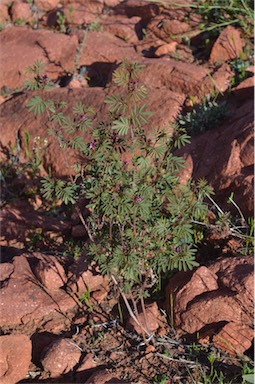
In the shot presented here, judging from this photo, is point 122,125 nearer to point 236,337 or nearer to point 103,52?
point 236,337

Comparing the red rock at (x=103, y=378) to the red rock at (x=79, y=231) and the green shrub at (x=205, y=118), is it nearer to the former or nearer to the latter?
the red rock at (x=79, y=231)

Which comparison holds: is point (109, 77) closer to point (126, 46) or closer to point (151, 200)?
point (126, 46)

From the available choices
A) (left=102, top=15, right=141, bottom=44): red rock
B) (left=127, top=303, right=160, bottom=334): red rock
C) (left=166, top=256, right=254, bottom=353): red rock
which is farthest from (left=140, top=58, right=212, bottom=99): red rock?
(left=127, top=303, right=160, bottom=334): red rock

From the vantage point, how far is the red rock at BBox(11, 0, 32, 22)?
27.2 ft

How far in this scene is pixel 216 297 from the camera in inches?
153

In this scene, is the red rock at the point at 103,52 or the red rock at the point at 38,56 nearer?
the red rock at the point at 103,52

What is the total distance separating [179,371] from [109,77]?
3.95 metres

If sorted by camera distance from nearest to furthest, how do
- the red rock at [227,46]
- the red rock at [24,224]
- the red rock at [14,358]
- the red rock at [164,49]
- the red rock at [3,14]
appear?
the red rock at [14,358] → the red rock at [24,224] → the red rock at [227,46] → the red rock at [164,49] → the red rock at [3,14]

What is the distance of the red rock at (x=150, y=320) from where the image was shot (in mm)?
4035

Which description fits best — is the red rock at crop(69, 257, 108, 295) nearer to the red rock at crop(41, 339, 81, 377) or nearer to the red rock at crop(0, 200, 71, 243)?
the red rock at crop(41, 339, 81, 377)

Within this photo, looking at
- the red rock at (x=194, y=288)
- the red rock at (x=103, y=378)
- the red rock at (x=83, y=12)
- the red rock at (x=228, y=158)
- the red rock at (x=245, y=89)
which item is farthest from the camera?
the red rock at (x=83, y=12)

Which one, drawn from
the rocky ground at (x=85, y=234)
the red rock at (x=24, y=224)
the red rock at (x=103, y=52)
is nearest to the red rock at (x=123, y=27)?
the rocky ground at (x=85, y=234)

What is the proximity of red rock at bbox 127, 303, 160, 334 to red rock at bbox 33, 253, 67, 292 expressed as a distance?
704 millimetres

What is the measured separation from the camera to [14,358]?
3768mm
